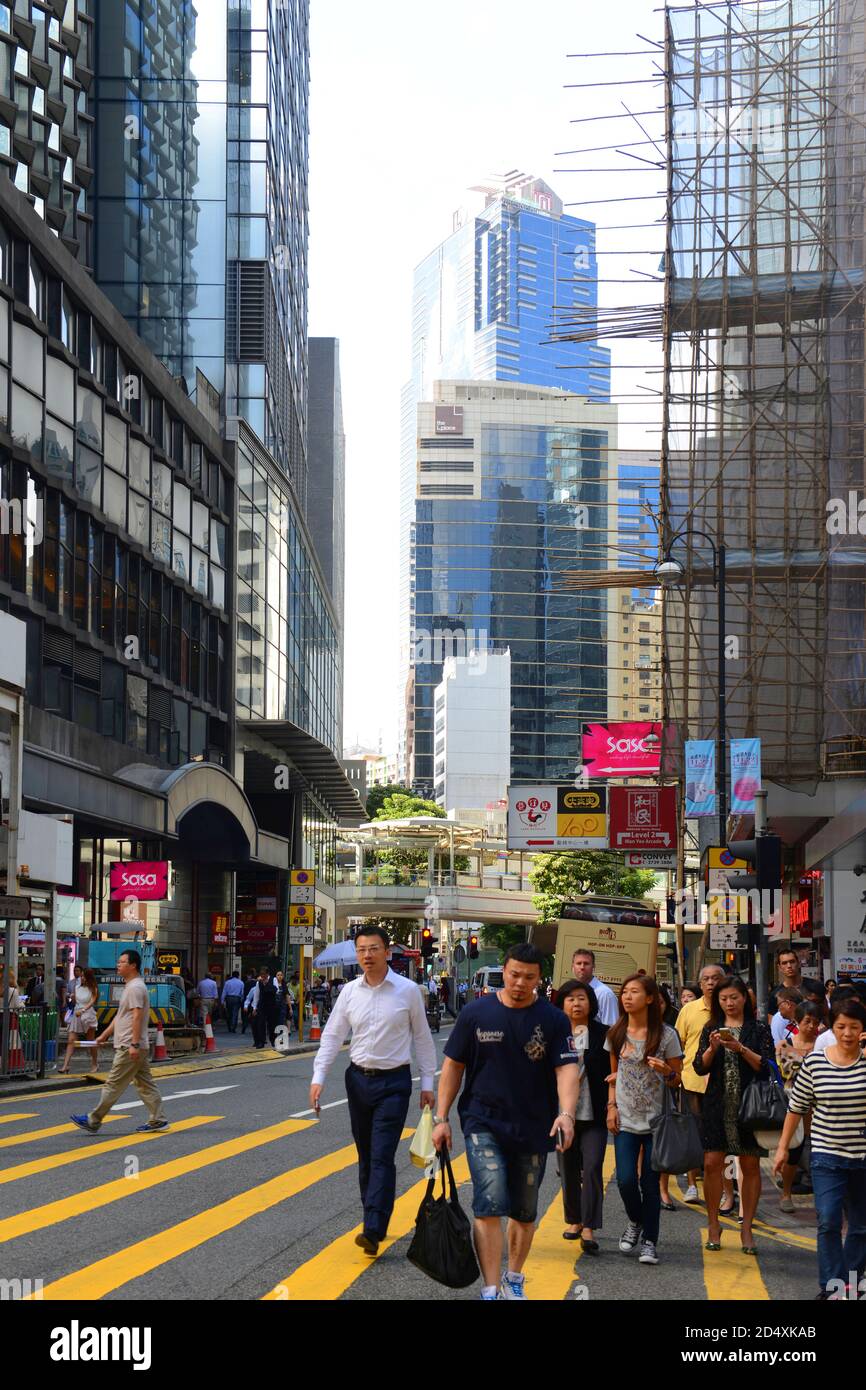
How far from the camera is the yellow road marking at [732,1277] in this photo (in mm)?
9070

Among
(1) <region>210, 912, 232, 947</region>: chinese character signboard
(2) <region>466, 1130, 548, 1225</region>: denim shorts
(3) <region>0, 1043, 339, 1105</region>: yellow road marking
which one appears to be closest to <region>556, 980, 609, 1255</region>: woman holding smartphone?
(2) <region>466, 1130, 548, 1225</region>: denim shorts

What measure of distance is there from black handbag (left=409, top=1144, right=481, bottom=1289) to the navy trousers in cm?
191

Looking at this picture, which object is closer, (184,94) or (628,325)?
(628,325)

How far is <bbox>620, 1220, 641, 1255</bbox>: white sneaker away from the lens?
1065 cm

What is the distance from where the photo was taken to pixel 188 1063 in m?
30.2

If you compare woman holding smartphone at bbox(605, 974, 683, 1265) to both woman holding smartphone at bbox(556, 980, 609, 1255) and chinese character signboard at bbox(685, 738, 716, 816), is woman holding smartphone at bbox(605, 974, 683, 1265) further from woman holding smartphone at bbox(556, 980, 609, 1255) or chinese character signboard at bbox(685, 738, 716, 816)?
chinese character signboard at bbox(685, 738, 716, 816)

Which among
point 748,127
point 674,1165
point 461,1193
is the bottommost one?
point 461,1193

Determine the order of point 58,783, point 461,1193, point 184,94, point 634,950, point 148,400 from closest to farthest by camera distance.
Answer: point 461,1193 < point 634,950 < point 58,783 < point 148,400 < point 184,94

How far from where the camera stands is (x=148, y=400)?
48062mm

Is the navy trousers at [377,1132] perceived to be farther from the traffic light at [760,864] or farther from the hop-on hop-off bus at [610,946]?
the hop-on hop-off bus at [610,946]

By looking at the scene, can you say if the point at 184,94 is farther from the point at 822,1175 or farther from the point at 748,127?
the point at 822,1175

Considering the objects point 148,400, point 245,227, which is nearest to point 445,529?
point 245,227

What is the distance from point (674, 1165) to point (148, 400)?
40561 millimetres

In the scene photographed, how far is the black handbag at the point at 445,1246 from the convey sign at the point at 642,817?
38700mm
